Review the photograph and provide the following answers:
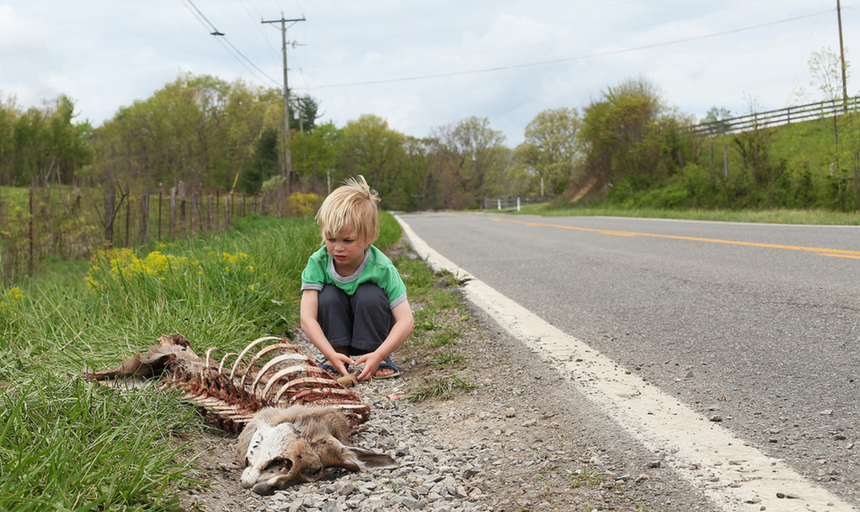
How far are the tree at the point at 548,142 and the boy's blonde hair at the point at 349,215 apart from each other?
6447cm

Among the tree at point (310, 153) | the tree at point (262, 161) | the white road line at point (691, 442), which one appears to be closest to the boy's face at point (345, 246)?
the white road line at point (691, 442)

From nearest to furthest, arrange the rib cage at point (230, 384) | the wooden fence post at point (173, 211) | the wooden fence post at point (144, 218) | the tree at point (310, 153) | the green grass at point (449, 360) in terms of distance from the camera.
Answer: the rib cage at point (230, 384)
the green grass at point (449, 360)
the wooden fence post at point (144, 218)
the wooden fence post at point (173, 211)
the tree at point (310, 153)

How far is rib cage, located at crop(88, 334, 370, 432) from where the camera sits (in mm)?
2232

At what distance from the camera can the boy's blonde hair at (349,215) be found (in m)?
3.03

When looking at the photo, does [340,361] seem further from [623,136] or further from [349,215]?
[623,136]

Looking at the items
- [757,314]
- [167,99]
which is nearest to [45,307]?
[757,314]

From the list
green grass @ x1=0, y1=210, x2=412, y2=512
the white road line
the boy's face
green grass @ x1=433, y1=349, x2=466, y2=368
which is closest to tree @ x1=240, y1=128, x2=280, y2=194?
green grass @ x1=0, y1=210, x2=412, y2=512

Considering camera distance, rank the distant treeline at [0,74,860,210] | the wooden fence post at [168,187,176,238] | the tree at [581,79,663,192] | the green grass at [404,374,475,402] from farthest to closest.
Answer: the tree at [581,79,663,192]
the distant treeline at [0,74,860,210]
the wooden fence post at [168,187,176,238]
the green grass at [404,374,475,402]

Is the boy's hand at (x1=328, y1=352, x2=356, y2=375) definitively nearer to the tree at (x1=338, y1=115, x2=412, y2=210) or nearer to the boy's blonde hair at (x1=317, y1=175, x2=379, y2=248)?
the boy's blonde hair at (x1=317, y1=175, x2=379, y2=248)

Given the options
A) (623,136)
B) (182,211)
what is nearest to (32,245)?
(182,211)

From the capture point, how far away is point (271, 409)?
6.76 feet

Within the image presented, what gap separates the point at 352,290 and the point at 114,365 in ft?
3.91

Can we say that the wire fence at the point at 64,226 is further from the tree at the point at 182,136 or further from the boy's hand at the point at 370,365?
the tree at the point at 182,136

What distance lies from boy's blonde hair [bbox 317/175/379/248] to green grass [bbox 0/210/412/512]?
2.78 ft
